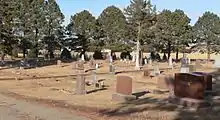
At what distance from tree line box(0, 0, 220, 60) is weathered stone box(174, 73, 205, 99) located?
4024 cm

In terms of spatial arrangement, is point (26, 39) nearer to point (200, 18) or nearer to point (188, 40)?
point (188, 40)

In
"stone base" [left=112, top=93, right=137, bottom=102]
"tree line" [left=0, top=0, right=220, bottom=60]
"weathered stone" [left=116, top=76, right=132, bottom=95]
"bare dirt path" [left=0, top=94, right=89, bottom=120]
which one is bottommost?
"bare dirt path" [left=0, top=94, right=89, bottom=120]

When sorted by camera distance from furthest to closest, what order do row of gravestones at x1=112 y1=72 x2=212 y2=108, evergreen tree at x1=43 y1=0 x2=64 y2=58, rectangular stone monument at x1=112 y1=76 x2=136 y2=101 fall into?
evergreen tree at x1=43 y1=0 x2=64 y2=58
rectangular stone monument at x1=112 y1=76 x2=136 y2=101
row of gravestones at x1=112 y1=72 x2=212 y2=108

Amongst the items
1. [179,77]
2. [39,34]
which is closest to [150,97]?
[179,77]

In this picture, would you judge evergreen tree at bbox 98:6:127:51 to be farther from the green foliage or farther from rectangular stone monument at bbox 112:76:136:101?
rectangular stone monument at bbox 112:76:136:101

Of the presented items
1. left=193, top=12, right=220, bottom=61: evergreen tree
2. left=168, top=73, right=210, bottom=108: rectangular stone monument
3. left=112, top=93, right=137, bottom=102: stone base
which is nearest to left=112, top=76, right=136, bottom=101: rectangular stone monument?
left=112, top=93, right=137, bottom=102: stone base

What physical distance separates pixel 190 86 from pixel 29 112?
24.2 ft

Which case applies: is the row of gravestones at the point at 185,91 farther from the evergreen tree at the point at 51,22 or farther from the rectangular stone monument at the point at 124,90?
→ the evergreen tree at the point at 51,22

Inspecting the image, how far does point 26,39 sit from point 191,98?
57.4 m

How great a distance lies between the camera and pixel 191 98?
18516mm

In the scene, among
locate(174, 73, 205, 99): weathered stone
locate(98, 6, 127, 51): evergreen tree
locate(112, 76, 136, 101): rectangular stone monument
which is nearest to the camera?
locate(174, 73, 205, 99): weathered stone

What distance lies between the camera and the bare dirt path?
45.1ft

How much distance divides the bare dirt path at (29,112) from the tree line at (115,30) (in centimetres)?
4326

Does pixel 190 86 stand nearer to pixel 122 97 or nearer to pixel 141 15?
pixel 122 97
